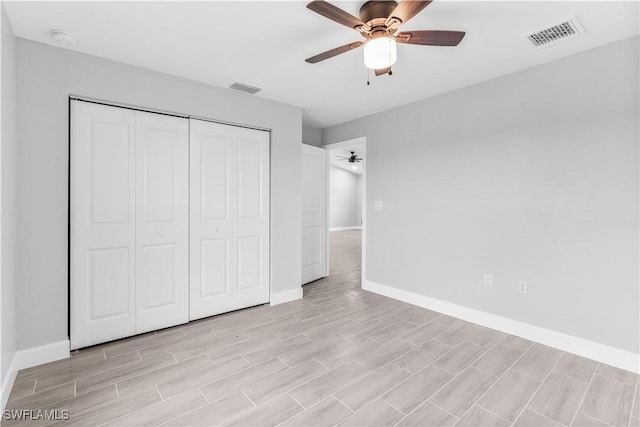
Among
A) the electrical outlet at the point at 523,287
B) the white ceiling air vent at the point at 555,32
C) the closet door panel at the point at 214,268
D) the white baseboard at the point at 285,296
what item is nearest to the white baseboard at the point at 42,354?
the closet door panel at the point at 214,268

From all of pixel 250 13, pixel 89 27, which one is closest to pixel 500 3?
pixel 250 13

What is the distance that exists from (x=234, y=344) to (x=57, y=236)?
5.72 feet

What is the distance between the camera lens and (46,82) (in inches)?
96.7

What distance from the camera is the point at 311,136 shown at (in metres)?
5.18

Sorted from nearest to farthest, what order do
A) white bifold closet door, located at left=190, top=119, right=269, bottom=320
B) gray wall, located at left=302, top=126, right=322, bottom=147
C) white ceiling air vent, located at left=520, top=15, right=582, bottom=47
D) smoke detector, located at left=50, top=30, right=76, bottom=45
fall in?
white ceiling air vent, located at left=520, top=15, right=582, bottom=47 < smoke detector, located at left=50, top=30, right=76, bottom=45 < white bifold closet door, located at left=190, top=119, right=269, bottom=320 < gray wall, located at left=302, top=126, right=322, bottom=147

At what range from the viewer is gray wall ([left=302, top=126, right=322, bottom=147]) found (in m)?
5.09

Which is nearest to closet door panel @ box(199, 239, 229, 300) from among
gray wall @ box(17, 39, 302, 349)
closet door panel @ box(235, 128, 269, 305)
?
closet door panel @ box(235, 128, 269, 305)

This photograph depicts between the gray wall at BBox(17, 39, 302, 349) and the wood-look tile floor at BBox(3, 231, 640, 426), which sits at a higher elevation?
the gray wall at BBox(17, 39, 302, 349)

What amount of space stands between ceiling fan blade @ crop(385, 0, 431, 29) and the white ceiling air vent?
121 centimetres

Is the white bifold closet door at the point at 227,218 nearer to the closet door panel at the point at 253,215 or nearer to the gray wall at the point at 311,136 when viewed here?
the closet door panel at the point at 253,215

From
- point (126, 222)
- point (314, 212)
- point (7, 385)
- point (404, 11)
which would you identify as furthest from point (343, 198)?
point (7, 385)

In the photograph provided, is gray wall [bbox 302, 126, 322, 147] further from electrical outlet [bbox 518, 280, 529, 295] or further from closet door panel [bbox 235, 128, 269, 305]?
electrical outlet [bbox 518, 280, 529, 295]

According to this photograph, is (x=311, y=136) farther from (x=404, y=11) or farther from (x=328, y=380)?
(x=328, y=380)

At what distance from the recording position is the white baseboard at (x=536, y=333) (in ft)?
7.91
